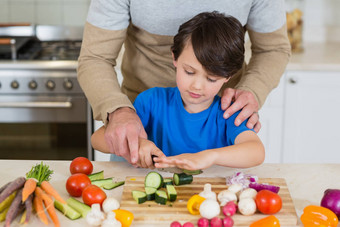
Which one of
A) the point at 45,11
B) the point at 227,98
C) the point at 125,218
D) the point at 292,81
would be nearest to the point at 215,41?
the point at 227,98

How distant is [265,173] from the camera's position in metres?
1.42

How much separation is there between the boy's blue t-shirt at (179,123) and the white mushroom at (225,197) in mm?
351

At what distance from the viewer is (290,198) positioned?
1212 millimetres

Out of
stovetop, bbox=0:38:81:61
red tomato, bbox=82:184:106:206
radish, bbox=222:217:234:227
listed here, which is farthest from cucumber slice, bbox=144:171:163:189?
→ stovetop, bbox=0:38:81:61

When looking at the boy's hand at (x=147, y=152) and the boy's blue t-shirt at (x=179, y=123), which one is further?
the boy's blue t-shirt at (x=179, y=123)

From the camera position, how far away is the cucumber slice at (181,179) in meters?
1.26

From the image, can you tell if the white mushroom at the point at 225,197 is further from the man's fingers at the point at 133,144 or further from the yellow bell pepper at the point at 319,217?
the man's fingers at the point at 133,144

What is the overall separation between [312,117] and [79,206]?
1858 mm

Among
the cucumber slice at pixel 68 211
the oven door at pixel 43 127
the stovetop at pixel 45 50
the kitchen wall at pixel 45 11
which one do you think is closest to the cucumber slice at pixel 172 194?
the cucumber slice at pixel 68 211

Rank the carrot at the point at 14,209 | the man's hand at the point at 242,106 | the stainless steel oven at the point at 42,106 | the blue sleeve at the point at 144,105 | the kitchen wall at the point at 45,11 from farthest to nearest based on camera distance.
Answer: the kitchen wall at the point at 45,11 → the stainless steel oven at the point at 42,106 → the blue sleeve at the point at 144,105 → the man's hand at the point at 242,106 → the carrot at the point at 14,209

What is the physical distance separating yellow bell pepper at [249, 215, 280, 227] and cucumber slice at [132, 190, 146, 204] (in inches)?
10.2

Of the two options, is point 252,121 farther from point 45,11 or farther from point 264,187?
point 45,11

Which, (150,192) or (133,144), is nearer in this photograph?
(150,192)

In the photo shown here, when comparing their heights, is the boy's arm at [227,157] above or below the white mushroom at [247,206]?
above
